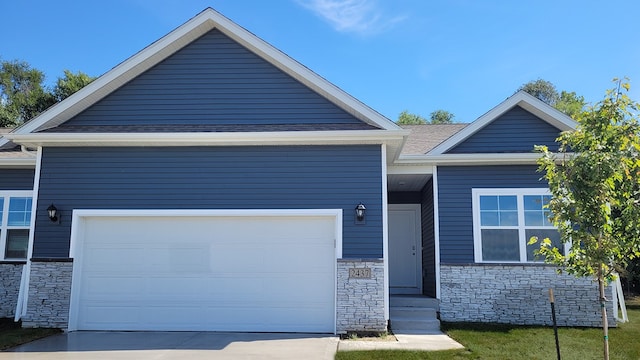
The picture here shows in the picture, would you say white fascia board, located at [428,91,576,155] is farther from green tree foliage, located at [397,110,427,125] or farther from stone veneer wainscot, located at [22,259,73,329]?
green tree foliage, located at [397,110,427,125]

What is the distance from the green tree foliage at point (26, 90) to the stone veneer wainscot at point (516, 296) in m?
24.2

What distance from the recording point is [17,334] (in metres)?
9.11

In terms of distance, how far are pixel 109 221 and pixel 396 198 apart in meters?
7.05

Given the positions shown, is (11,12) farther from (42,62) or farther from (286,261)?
(42,62)

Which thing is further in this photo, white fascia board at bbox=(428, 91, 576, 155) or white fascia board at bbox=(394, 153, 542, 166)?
white fascia board at bbox=(428, 91, 576, 155)

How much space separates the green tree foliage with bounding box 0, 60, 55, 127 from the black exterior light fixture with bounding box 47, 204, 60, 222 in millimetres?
19714

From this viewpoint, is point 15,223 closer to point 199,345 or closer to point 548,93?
point 199,345

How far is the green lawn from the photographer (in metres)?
7.78

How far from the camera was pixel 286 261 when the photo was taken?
9789 mm

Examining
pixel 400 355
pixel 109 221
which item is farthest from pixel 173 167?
pixel 400 355

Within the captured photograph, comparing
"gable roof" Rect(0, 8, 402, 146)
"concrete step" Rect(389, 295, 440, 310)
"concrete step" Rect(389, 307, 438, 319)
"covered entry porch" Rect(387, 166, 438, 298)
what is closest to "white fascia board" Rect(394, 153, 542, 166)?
"covered entry porch" Rect(387, 166, 438, 298)

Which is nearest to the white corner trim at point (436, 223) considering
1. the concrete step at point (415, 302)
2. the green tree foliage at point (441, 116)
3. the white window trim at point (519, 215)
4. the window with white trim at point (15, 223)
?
the concrete step at point (415, 302)

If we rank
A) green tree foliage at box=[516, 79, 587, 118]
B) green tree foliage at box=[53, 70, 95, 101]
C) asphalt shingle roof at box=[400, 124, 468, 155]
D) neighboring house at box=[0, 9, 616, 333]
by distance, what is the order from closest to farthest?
neighboring house at box=[0, 9, 616, 333] → asphalt shingle roof at box=[400, 124, 468, 155] → green tree foliage at box=[53, 70, 95, 101] → green tree foliage at box=[516, 79, 587, 118]

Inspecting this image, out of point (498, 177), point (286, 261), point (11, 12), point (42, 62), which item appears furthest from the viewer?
point (42, 62)
